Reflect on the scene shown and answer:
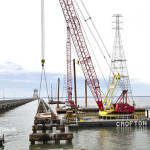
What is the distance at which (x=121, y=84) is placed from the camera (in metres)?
79.2

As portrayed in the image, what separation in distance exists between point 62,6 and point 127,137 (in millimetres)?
39657

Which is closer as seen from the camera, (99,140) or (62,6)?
(99,140)

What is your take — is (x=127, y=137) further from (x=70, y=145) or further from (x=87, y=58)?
(x=87, y=58)

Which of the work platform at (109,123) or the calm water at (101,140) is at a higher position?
the work platform at (109,123)

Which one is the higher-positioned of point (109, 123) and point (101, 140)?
point (109, 123)

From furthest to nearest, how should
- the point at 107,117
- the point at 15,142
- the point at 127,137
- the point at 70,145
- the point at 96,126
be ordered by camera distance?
the point at 107,117, the point at 96,126, the point at 127,137, the point at 15,142, the point at 70,145

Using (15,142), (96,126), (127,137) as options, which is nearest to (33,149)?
(15,142)

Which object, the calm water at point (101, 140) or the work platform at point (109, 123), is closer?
the calm water at point (101, 140)

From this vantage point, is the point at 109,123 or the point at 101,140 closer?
the point at 101,140

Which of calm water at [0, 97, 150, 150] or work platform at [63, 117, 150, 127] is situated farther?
work platform at [63, 117, 150, 127]

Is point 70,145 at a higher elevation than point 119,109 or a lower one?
lower

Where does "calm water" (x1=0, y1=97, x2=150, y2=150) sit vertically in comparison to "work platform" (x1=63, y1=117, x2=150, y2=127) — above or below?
below

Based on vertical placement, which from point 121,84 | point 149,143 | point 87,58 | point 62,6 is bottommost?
point 149,143

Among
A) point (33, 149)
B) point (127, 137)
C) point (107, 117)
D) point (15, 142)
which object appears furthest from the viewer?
point (107, 117)
